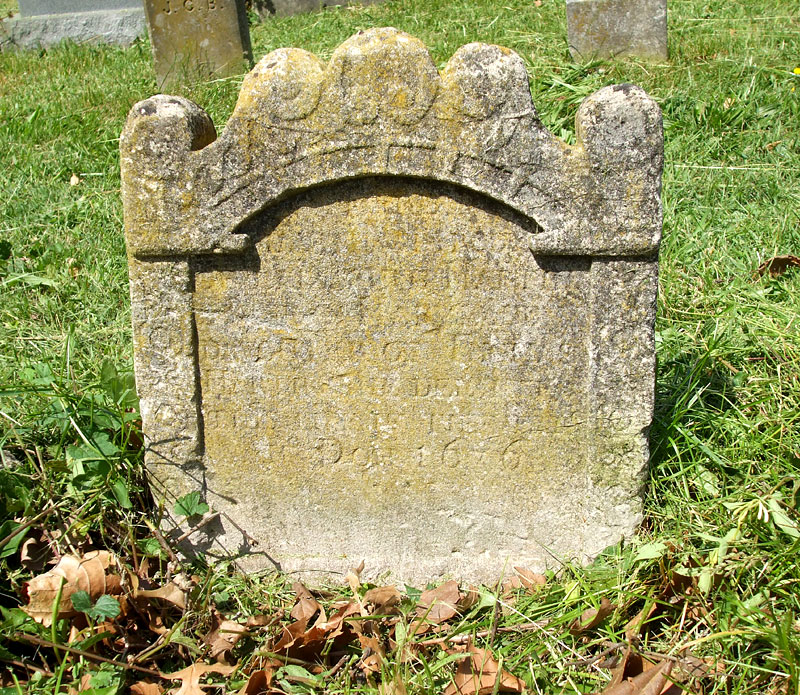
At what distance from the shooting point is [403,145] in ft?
6.32

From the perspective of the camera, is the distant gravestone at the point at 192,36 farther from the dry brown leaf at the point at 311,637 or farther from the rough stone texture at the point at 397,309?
the dry brown leaf at the point at 311,637

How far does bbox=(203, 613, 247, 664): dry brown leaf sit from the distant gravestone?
4254 mm

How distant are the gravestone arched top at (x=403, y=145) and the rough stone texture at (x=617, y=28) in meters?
3.53

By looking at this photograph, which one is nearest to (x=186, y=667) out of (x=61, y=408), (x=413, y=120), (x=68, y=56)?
(x=61, y=408)

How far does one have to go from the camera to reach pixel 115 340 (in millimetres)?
3205

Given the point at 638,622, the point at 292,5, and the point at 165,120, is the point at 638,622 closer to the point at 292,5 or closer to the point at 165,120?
the point at 165,120

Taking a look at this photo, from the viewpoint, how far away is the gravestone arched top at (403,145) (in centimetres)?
188

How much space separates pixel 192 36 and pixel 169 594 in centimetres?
441

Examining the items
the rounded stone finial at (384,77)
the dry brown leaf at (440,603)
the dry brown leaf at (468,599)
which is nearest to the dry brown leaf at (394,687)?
the dry brown leaf at (440,603)

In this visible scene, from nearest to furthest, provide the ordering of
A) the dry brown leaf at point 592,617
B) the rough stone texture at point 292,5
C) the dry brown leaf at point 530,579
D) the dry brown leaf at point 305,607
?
the dry brown leaf at point 592,617 → the dry brown leaf at point 305,607 → the dry brown leaf at point 530,579 → the rough stone texture at point 292,5

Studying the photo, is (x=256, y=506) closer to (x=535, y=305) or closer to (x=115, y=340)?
(x=535, y=305)

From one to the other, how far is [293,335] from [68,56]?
5777 millimetres

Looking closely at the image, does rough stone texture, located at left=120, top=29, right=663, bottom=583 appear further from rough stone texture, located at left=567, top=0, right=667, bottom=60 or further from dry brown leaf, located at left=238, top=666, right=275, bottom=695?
rough stone texture, located at left=567, top=0, right=667, bottom=60

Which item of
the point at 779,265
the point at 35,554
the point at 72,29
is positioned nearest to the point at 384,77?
the point at 35,554
